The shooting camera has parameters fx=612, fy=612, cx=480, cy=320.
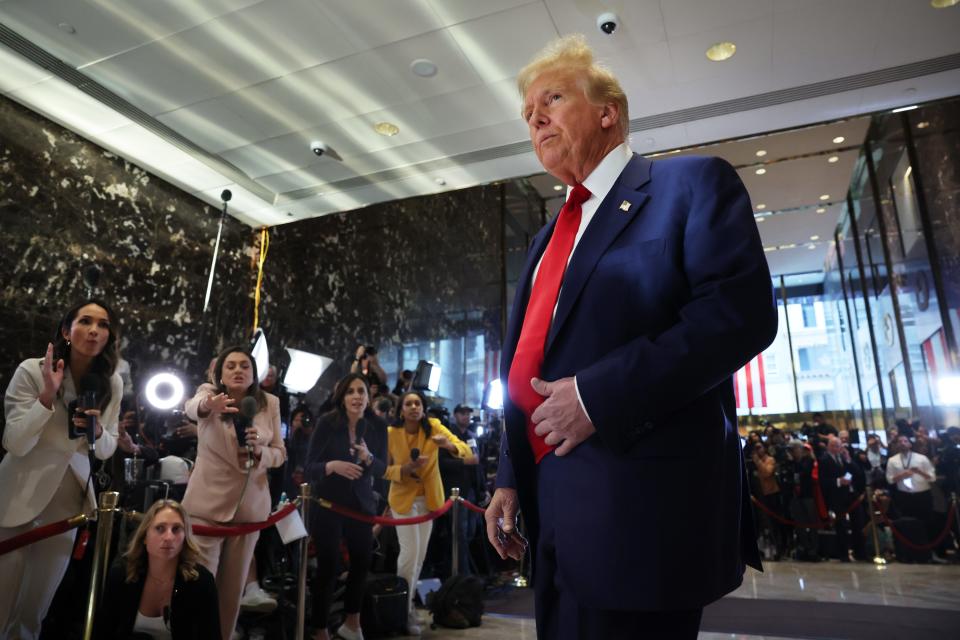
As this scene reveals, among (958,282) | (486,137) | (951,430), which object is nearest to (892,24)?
(486,137)

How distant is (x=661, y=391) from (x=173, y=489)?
13.2 feet

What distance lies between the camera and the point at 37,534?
2.29m

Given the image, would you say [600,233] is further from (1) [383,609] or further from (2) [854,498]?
(2) [854,498]

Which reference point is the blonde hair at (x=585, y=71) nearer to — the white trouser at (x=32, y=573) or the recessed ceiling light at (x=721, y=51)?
the white trouser at (x=32, y=573)

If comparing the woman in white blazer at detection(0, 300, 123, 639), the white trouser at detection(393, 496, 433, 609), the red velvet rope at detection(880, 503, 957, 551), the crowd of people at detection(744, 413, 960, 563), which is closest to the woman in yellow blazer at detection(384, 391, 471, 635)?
the white trouser at detection(393, 496, 433, 609)

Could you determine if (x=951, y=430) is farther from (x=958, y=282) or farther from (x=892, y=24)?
(x=892, y=24)

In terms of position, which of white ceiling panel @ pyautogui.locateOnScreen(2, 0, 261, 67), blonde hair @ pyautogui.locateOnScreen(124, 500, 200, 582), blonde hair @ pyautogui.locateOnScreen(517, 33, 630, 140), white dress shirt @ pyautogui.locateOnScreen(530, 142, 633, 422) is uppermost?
white ceiling panel @ pyautogui.locateOnScreen(2, 0, 261, 67)

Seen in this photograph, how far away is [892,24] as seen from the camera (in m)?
4.76

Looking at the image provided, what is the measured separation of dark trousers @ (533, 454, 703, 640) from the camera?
0.84 metres

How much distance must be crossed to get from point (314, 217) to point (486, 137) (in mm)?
2985

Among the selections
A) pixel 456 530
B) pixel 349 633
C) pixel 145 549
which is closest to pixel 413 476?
pixel 456 530

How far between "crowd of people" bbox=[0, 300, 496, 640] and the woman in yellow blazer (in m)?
0.02

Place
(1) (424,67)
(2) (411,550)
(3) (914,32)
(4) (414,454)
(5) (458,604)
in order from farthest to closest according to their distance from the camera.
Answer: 1. (1) (424,67)
2. (3) (914,32)
3. (4) (414,454)
4. (2) (411,550)
5. (5) (458,604)

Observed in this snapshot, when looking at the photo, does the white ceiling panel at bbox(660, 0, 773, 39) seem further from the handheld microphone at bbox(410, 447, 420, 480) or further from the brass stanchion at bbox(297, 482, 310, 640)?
the brass stanchion at bbox(297, 482, 310, 640)
